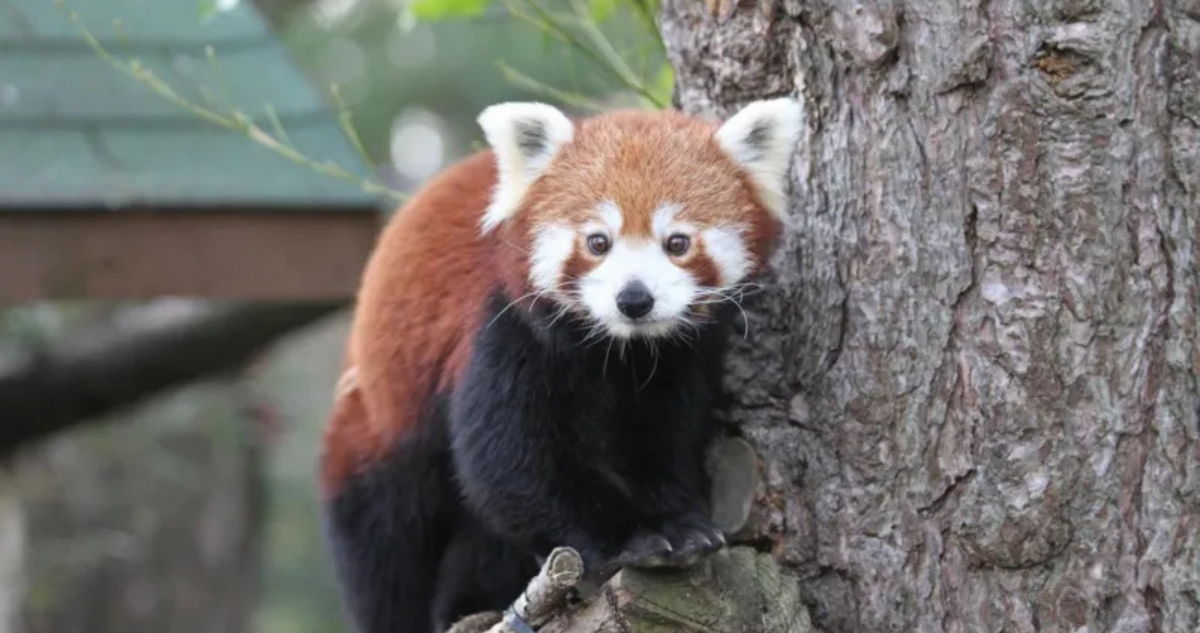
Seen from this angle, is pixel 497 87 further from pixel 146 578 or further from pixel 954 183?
pixel 954 183

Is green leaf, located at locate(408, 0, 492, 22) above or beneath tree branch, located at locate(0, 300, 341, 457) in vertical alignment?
above

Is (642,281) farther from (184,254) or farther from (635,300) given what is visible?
(184,254)

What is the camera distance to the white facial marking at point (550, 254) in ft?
8.77

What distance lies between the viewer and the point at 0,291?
4.55 meters

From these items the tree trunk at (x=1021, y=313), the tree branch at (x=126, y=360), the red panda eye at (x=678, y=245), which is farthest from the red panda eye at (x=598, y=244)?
the tree branch at (x=126, y=360)

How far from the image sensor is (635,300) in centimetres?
253

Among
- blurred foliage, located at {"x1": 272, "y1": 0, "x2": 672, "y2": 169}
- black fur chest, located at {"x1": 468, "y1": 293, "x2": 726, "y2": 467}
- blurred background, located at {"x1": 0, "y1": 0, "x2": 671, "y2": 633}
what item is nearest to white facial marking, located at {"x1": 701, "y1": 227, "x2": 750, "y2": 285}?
black fur chest, located at {"x1": 468, "y1": 293, "x2": 726, "y2": 467}

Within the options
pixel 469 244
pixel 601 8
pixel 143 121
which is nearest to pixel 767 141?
Result: pixel 469 244

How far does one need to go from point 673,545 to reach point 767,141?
791 mm

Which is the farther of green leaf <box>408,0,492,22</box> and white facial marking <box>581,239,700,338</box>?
green leaf <box>408,0,492,22</box>

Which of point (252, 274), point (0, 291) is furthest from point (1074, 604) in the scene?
point (0, 291)

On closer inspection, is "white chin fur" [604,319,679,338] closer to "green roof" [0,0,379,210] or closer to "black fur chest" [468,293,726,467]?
"black fur chest" [468,293,726,467]

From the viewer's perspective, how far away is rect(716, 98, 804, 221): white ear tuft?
8.76 feet

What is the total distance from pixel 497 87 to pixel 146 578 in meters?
4.26
